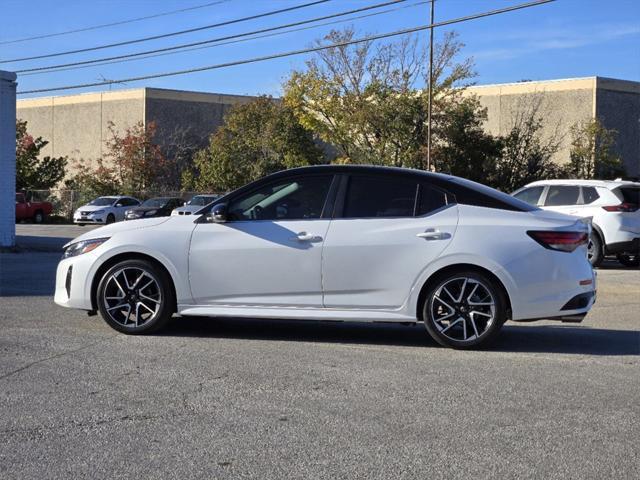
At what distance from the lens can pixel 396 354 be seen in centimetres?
757

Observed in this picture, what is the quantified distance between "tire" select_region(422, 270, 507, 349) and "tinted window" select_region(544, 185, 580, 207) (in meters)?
10.5

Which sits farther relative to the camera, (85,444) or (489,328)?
(489,328)

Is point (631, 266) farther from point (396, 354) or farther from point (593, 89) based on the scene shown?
point (593, 89)

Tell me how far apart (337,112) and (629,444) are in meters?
36.6

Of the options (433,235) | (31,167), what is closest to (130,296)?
(433,235)

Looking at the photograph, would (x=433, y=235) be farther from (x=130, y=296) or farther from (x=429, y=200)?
(x=130, y=296)

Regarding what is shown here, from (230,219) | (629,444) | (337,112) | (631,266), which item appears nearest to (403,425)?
(629,444)

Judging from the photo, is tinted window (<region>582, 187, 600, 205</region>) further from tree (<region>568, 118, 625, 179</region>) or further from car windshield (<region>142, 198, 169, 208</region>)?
car windshield (<region>142, 198, 169, 208</region>)

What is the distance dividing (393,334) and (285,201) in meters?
1.86

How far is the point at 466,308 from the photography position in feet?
25.1

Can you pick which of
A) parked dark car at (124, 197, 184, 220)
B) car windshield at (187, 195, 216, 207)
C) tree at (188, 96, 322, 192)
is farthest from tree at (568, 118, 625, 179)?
parked dark car at (124, 197, 184, 220)

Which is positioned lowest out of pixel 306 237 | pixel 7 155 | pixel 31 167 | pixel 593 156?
pixel 306 237

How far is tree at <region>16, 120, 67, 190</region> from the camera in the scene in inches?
2029

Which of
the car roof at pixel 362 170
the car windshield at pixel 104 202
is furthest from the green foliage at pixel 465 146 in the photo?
the car roof at pixel 362 170
